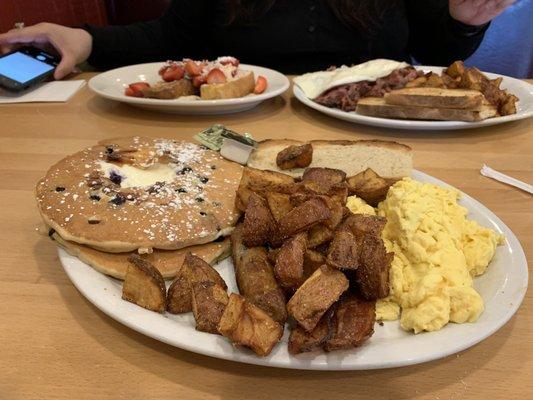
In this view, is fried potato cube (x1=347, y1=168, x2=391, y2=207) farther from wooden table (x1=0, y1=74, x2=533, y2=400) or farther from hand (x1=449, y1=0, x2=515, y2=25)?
hand (x1=449, y1=0, x2=515, y2=25)

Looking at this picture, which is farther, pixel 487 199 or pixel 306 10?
pixel 306 10

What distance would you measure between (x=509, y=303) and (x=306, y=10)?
230cm

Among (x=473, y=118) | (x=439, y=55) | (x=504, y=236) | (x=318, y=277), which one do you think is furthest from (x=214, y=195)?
(x=439, y=55)

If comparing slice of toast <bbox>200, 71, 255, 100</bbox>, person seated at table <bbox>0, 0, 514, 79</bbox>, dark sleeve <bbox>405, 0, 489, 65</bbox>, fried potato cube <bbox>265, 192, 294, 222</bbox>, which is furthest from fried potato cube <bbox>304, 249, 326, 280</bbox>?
dark sleeve <bbox>405, 0, 489, 65</bbox>

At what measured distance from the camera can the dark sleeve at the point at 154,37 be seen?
306cm

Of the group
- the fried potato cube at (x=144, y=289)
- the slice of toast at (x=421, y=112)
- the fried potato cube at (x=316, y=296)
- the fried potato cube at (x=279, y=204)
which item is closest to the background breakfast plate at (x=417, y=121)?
the slice of toast at (x=421, y=112)

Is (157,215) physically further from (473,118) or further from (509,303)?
(473,118)

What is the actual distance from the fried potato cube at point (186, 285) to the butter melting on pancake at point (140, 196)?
0.47 feet

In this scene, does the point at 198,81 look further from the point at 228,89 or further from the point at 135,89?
the point at 135,89

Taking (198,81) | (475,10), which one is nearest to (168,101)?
(198,81)

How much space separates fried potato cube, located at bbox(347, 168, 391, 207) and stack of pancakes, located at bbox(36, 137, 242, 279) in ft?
1.14

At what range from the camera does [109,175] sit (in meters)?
1.41

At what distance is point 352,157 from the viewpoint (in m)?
1.67

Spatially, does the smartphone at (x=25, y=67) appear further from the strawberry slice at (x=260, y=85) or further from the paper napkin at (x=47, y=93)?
the strawberry slice at (x=260, y=85)
